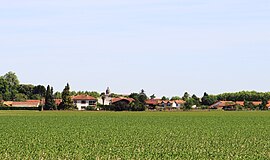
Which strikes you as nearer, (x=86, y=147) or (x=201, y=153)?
(x=201, y=153)

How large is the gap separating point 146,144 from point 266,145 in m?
7.38

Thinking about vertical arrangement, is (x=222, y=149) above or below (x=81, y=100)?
below

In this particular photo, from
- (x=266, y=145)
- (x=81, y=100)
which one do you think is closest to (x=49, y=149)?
(x=266, y=145)

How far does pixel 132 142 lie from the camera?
117ft

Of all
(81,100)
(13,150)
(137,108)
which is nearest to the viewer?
(13,150)

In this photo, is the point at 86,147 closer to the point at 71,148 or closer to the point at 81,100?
the point at 71,148

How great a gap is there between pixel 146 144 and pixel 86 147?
13.6ft

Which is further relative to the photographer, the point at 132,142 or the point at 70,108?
the point at 70,108

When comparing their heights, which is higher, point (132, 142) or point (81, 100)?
point (81, 100)

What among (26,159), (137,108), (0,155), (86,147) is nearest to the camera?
(26,159)

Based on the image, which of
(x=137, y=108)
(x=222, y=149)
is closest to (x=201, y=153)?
(x=222, y=149)

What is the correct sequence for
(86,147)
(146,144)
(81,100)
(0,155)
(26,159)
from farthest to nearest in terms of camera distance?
(81,100) → (146,144) → (86,147) → (0,155) → (26,159)

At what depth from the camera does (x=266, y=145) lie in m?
33.7

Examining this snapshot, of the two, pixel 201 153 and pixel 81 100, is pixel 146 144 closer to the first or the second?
pixel 201 153
